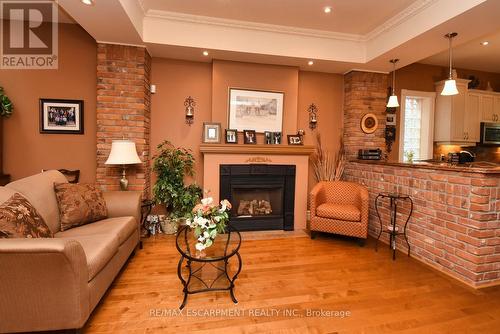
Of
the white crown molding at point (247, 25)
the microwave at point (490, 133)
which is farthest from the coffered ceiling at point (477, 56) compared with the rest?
the white crown molding at point (247, 25)

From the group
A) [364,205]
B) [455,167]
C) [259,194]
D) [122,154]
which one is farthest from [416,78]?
[122,154]

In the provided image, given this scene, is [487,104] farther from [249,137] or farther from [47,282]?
[47,282]

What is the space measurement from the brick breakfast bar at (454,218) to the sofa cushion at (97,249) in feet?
10.3

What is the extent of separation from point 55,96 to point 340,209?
413 centimetres

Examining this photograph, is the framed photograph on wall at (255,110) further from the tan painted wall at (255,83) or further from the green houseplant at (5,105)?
the green houseplant at (5,105)

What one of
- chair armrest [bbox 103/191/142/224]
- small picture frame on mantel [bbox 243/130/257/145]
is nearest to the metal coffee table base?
chair armrest [bbox 103/191/142/224]

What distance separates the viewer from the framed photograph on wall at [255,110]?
393 cm

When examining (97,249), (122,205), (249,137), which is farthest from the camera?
(249,137)

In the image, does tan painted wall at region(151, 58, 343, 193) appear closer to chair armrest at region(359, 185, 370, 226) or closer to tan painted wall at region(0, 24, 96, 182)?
tan painted wall at region(0, 24, 96, 182)

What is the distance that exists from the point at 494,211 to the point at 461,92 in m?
3.29

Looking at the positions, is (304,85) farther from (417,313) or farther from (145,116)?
(417,313)

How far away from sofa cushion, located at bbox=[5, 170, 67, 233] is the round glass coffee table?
1.10 m

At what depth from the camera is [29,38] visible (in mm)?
3414

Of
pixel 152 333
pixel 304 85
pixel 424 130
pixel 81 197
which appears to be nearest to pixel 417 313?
pixel 152 333
